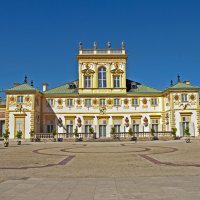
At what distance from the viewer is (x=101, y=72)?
161 ft

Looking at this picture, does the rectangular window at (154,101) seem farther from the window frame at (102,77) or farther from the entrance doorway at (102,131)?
the entrance doorway at (102,131)

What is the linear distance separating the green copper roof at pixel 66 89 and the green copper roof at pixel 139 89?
1011 centimetres

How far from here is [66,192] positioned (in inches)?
287

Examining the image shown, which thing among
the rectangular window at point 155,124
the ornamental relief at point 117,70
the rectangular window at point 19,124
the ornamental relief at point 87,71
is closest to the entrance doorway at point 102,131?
the rectangular window at point 155,124

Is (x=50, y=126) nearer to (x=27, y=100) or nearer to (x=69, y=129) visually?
(x=69, y=129)

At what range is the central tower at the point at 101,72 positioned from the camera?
4831cm

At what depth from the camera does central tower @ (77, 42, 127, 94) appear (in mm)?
48312

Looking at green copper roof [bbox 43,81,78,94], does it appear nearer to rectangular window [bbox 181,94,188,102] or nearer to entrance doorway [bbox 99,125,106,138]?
entrance doorway [bbox 99,125,106,138]

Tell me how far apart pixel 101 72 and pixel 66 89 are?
23.9ft

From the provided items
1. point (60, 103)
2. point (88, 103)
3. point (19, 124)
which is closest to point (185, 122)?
point (88, 103)

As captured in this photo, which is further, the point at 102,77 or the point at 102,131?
the point at 102,77

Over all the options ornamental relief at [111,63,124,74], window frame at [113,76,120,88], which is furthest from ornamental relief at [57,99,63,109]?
ornamental relief at [111,63,124,74]

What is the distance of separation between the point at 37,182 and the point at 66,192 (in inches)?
74.4

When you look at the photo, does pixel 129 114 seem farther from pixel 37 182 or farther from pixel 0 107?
pixel 37 182
